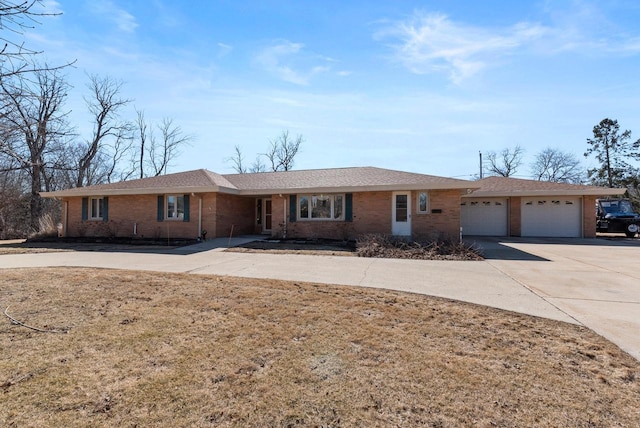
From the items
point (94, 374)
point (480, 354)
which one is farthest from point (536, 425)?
point (94, 374)

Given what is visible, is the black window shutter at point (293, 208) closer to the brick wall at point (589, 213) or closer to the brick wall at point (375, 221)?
the brick wall at point (375, 221)

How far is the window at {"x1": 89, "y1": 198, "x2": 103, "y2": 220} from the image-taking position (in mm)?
17266

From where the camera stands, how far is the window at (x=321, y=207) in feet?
49.0

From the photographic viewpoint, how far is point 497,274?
7.62 metres

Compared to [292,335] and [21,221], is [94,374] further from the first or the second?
[21,221]

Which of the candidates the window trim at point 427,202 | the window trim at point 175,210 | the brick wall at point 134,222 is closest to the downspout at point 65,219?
the brick wall at point 134,222

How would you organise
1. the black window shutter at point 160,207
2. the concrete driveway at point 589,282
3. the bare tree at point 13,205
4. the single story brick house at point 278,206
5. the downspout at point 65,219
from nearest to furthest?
the concrete driveway at point 589,282 < the single story brick house at point 278,206 < the black window shutter at point 160,207 < the downspout at point 65,219 < the bare tree at point 13,205

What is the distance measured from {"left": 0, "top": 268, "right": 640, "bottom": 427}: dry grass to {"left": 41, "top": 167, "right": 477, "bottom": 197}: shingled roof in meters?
9.06

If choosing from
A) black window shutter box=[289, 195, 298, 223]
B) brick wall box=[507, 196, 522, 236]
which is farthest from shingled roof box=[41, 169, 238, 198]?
brick wall box=[507, 196, 522, 236]

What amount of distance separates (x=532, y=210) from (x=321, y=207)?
11746mm

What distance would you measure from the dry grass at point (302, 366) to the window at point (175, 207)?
1103 centimetres

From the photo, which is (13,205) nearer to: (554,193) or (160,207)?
(160,207)

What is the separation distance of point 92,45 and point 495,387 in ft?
19.0

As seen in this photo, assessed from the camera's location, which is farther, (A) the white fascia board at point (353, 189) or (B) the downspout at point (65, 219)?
(B) the downspout at point (65, 219)
